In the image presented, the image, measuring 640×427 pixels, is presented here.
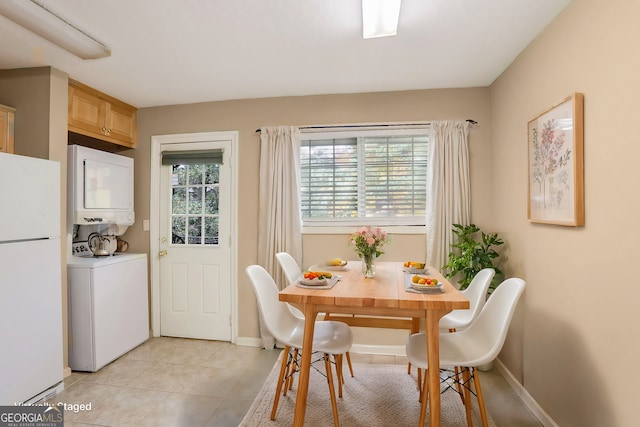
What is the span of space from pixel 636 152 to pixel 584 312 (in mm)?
849

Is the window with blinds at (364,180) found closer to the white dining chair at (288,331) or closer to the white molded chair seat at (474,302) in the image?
the white molded chair seat at (474,302)

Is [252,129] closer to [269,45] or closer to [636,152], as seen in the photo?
[269,45]

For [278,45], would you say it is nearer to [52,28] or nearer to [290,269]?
[52,28]

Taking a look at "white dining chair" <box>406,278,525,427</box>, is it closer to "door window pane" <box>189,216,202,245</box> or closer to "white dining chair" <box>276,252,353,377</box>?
"white dining chair" <box>276,252,353,377</box>

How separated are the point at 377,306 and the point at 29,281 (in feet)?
7.77

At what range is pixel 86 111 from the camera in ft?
9.34

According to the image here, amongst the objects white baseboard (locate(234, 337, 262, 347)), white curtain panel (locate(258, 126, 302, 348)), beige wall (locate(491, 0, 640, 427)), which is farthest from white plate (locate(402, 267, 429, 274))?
white baseboard (locate(234, 337, 262, 347))

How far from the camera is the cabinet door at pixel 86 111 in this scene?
2.71m

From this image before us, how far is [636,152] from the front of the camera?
1.33 meters

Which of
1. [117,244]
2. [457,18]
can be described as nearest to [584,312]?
[457,18]

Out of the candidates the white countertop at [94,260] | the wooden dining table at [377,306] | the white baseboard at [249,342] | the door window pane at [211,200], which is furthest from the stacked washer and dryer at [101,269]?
the wooden dining table at [377,306]

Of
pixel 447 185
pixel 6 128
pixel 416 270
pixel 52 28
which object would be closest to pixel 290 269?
pixel 416 270

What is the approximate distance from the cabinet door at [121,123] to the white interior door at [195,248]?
0.46 m

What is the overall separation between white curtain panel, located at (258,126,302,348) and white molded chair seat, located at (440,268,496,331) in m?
1.42
